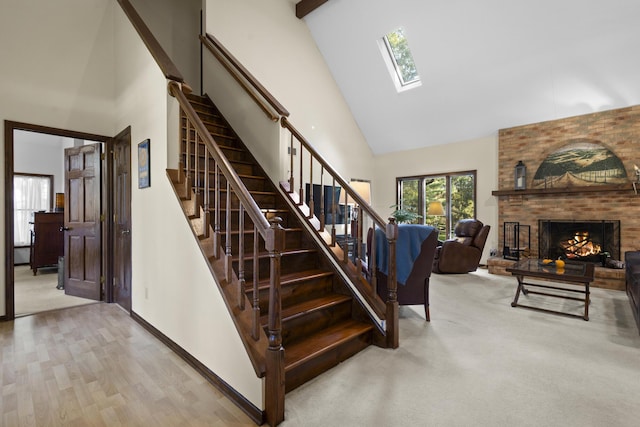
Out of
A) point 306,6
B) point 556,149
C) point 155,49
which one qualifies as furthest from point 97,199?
point 556,149

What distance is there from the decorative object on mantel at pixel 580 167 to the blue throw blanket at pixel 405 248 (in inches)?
160

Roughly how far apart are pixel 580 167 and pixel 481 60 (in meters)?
2.48

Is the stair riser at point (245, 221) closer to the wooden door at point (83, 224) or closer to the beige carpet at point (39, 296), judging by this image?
the wooden door at point (83, 224)

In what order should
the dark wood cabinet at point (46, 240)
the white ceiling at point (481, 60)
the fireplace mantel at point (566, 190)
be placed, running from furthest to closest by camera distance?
the dark wood cabinet at point (46, 240)
the fireplace mantel at point (566, 190)
the white ceiling at point (481, 60)

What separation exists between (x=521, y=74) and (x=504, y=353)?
15.6ft

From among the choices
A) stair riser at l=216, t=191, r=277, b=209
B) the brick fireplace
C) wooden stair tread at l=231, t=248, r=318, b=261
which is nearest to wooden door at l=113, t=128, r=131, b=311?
stair riser at l=216, t=191, r=277, b=209

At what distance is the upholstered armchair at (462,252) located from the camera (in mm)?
5461

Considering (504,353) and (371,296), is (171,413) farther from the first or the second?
(504,353)

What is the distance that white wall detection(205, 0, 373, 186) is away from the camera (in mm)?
5086

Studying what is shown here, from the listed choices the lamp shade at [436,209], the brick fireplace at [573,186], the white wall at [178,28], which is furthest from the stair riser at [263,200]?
the brick fireplace at [573,186]

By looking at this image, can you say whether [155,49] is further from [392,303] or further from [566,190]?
[566,190]

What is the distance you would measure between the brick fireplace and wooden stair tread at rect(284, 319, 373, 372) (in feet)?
13.9

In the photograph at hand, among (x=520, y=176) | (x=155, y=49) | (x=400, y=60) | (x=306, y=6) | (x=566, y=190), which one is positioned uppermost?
(x=306, y=6)

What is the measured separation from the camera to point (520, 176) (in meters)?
5.90
